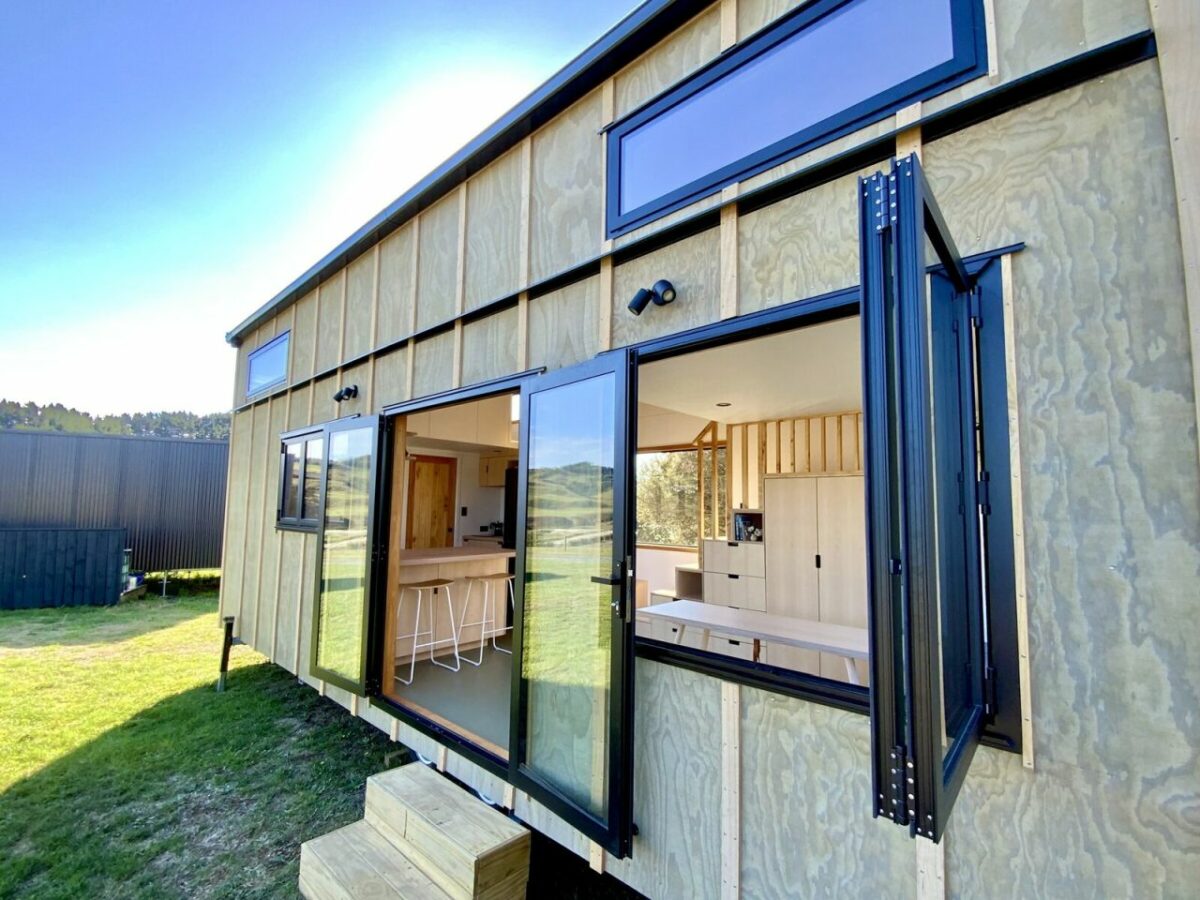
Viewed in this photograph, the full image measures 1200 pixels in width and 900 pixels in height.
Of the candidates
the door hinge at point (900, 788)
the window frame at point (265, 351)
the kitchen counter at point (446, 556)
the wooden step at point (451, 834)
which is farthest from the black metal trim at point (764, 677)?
the window frame at point (265, 351)

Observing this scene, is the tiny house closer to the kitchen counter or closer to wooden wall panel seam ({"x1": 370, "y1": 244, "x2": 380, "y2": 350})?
wooden wall panel seam ({"x1": 370, "y1": 244, "x2": 380, "y2": 350})

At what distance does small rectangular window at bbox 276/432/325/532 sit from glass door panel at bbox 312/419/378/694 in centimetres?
35

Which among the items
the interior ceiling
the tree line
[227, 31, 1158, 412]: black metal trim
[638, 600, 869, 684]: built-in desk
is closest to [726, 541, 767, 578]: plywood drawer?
[638, 600, 869, 684]: built-in desk

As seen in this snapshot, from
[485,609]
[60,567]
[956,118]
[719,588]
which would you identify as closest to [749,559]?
[719,588]

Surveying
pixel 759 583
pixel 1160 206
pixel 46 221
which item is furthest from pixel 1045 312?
pixel 46 221

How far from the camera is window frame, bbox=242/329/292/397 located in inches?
241

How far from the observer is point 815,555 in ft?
18.3

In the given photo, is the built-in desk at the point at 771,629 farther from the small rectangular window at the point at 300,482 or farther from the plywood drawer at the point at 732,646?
the small rectangular window at the point at 300,482

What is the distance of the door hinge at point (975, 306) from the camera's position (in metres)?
1.66

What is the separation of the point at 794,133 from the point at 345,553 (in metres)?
4.28

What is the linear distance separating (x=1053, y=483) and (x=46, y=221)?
14.7 metres

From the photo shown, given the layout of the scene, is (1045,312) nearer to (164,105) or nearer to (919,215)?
(919,215)

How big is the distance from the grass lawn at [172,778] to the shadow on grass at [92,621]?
787 mm

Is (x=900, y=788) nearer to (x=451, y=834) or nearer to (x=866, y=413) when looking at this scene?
(x=866, y=413)
